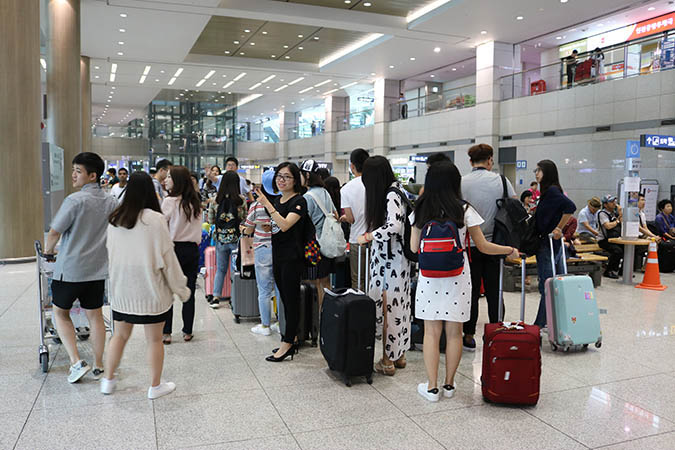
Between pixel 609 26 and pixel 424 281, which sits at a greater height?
pixel 609 26

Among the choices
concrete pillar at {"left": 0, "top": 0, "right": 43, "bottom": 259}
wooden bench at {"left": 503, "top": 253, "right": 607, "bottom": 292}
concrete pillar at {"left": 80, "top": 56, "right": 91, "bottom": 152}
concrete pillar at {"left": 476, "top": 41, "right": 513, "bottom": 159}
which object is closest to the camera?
wooden bench at {"left": 503, "top": 253, "right": 607, "bottom": 292}

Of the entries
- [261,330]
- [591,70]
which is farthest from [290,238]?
[591,70]

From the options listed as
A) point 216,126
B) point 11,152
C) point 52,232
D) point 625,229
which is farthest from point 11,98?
point 216,126

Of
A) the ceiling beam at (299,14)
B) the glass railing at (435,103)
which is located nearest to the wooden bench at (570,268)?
the ceiling beam at (299,14)

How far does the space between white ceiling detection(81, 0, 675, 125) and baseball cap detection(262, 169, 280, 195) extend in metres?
10.5

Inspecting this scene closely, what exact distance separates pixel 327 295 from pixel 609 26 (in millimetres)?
17636

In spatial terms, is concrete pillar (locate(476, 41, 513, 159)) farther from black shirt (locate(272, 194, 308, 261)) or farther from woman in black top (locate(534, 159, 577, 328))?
black shirt (locate(272, 194, 308, 261))

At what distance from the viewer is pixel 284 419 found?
3.32 m

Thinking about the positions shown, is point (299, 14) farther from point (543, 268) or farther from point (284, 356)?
point (284, 356)

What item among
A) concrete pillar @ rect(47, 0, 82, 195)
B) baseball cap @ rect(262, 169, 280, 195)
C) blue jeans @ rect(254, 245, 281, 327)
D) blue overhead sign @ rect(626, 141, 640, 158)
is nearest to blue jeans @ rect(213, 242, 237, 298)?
blue jeans @ rect(254, 245, 281, 327)

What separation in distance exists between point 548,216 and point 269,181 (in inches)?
109

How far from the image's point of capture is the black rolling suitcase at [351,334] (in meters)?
3.79

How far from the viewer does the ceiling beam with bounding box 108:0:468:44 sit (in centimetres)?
1385

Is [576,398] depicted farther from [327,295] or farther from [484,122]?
[484,122]
